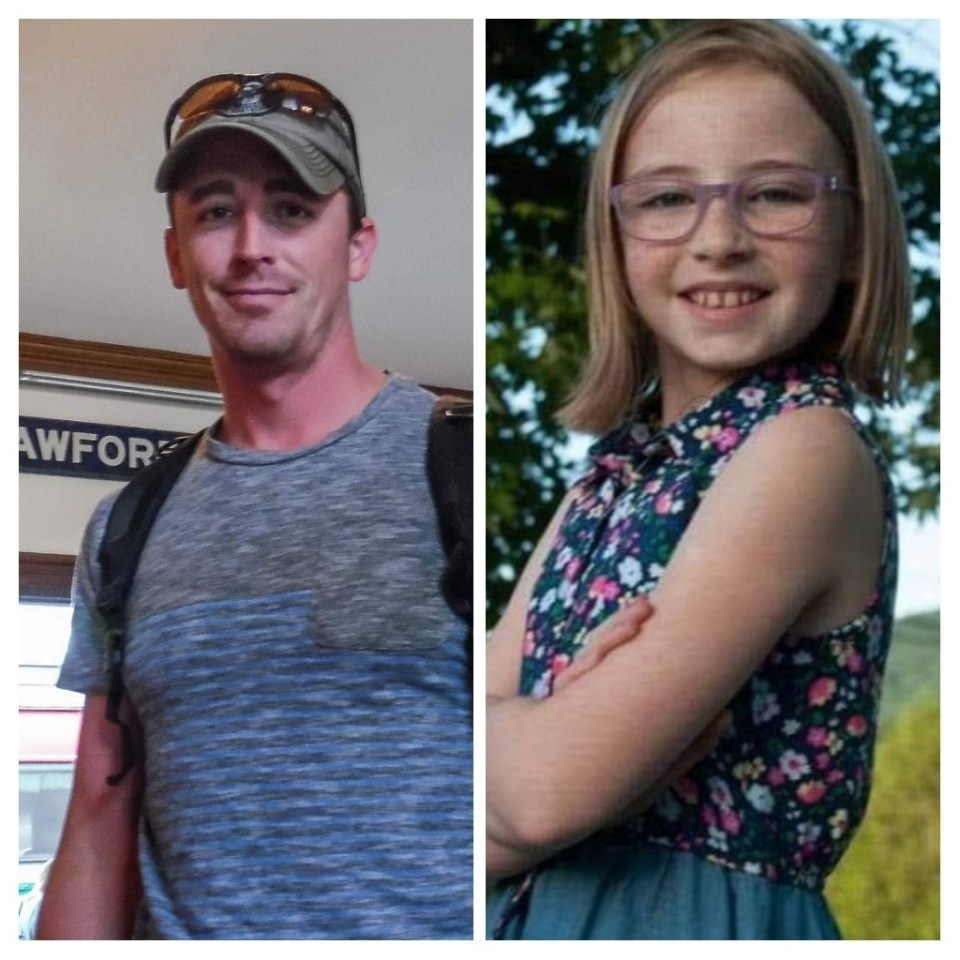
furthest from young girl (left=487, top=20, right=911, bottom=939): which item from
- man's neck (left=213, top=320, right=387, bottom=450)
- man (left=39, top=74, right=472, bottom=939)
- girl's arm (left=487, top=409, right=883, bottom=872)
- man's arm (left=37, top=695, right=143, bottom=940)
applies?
man's arm (left=37, top=695, right=143, bottom=940)

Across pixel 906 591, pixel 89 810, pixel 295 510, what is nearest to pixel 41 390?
pixel 295 510

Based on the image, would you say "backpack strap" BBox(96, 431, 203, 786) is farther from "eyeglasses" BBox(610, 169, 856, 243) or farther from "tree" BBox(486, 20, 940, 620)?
"eyeglasses" BBox(610, 169, 856, 243)

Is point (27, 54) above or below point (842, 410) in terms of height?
above

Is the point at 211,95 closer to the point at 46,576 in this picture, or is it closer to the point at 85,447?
the point at 85,447

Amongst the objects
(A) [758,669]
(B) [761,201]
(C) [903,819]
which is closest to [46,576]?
(A) [758,669]

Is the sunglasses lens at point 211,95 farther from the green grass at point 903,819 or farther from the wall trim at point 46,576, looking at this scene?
the green grass at point 903,819

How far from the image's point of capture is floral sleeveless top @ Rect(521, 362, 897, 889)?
7.26ft

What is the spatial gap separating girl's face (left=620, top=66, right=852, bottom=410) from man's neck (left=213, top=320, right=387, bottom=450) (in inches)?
17.7

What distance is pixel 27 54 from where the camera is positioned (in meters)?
2.46
